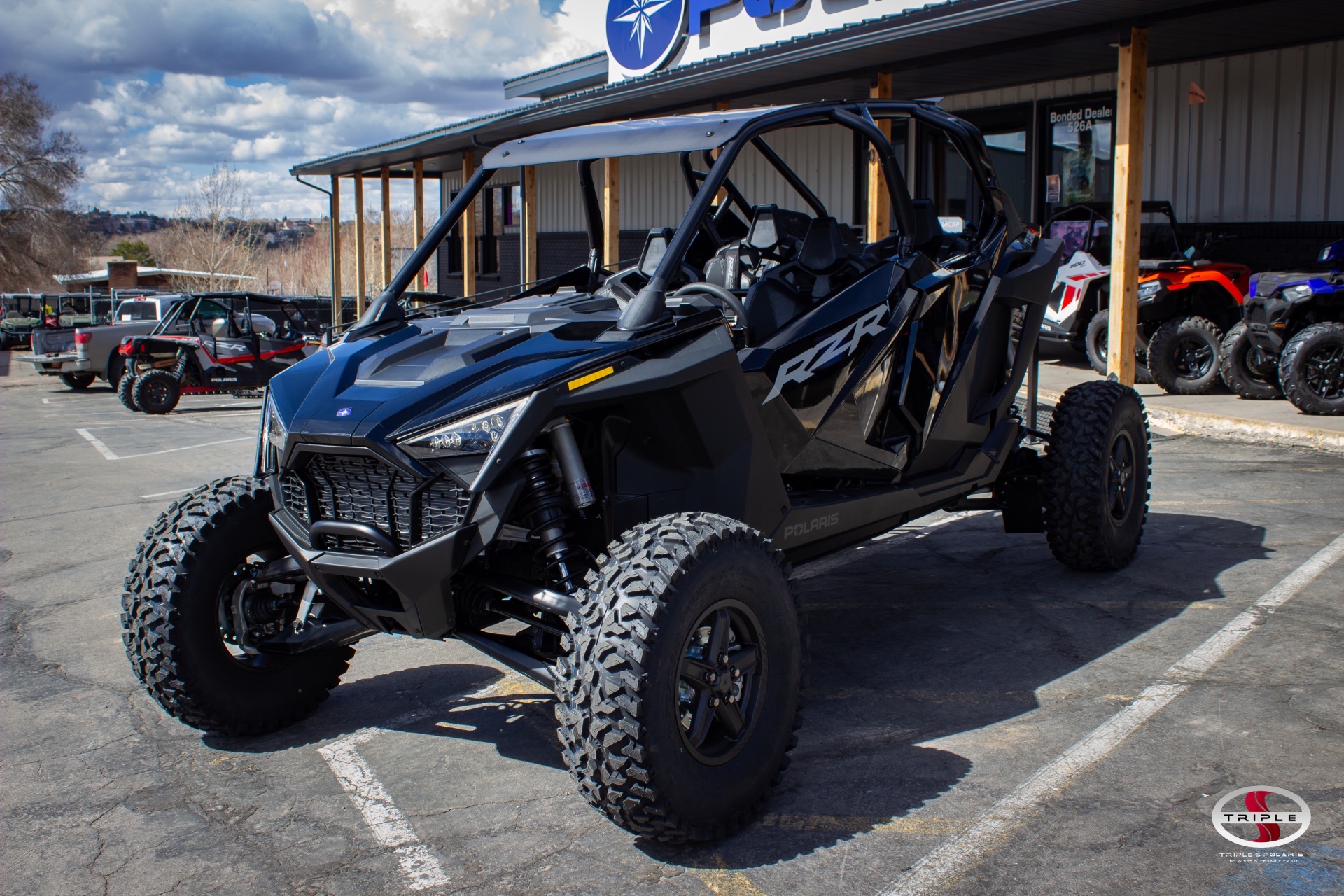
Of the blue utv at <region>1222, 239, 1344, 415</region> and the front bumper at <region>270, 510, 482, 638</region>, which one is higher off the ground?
the blue utv at <region>1222, 239, 1344, 415</region>

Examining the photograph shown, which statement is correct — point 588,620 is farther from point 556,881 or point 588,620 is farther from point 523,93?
point 523,93

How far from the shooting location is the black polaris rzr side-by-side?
306 cm

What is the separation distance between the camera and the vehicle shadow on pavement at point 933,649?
3270 mm

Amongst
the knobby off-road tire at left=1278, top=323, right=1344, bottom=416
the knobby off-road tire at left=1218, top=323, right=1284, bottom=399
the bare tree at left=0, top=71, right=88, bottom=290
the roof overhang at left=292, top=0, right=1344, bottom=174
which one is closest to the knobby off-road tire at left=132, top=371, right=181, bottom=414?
the roof overhang at left=292, top=0, right=1344, bottom=174

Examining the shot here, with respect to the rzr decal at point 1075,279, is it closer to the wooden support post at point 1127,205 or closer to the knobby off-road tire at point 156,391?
the wooden support post at point 1127,205

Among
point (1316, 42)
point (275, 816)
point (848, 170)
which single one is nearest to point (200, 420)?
point (848, 170)

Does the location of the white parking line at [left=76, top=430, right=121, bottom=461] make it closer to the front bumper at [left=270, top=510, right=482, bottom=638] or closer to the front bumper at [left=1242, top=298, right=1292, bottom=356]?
the front bumper at [left=270, top=510, right=482, bottom=638]

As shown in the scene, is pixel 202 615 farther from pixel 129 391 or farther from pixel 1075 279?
pixel 129 391

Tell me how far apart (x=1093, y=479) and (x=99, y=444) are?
1090 centimetres

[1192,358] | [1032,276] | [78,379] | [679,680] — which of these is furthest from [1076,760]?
[78,379]

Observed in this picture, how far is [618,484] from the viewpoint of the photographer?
3543 millimetres

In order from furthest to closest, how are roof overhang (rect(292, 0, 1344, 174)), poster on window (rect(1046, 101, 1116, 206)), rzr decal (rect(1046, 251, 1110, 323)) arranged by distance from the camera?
1. poster on window (rect(1046, 101, 1116, 206))
2. rzr decal (rect(1046, 251, 1110, 323))
3. roof overhang (rect(292, 0, 1344, 174))

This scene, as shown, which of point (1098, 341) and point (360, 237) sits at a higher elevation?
point (360, 237)

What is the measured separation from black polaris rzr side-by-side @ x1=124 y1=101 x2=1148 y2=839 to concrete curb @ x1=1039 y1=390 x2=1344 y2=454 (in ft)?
17.1
